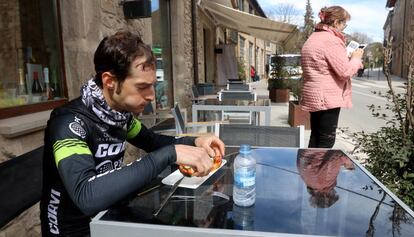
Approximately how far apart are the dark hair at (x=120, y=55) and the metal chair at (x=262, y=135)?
1269 millimetres

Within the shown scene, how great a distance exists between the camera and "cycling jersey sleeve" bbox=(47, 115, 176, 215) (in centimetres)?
108

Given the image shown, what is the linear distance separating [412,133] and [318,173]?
150 centimetres

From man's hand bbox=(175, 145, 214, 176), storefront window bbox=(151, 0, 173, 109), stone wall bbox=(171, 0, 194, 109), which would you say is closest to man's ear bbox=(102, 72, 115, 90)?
man's hand bbox=(175, 145, 214, 176)

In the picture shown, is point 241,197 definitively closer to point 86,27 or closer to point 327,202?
point 327,202

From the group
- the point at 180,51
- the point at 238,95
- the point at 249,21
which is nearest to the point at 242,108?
the point at 238,95

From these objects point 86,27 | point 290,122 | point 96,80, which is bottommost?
point 290,122

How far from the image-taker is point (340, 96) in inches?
123

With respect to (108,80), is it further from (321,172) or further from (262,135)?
(262,135)

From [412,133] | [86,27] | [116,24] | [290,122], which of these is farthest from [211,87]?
[412,133]

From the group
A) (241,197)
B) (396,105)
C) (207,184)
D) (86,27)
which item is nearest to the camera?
(241,197)

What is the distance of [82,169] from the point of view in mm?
1104

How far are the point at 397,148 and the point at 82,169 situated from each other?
244 centimetres

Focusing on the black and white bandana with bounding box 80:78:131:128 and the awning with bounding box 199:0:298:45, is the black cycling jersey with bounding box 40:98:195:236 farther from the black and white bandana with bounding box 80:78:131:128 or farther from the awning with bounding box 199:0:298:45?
the awning with bounding box 199:0:298:45

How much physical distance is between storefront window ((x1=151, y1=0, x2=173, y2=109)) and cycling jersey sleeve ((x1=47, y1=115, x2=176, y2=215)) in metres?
5.17
